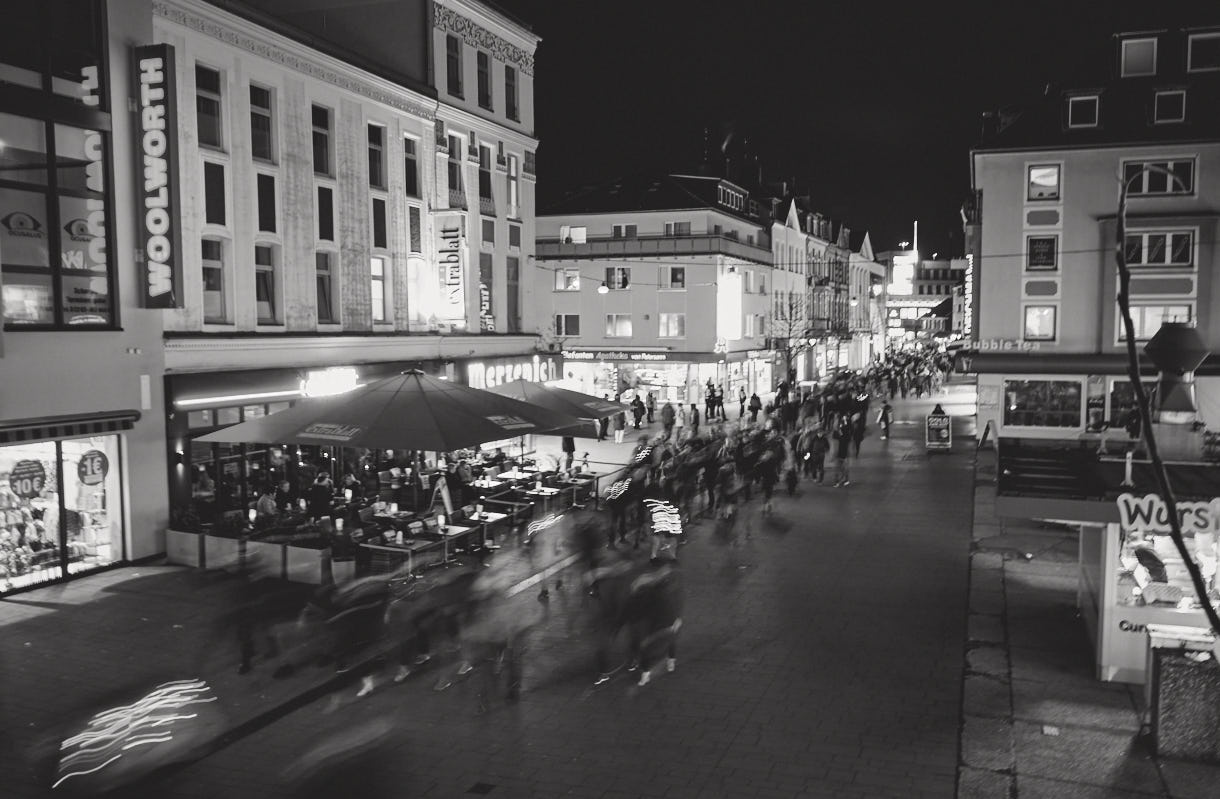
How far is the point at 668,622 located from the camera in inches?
406

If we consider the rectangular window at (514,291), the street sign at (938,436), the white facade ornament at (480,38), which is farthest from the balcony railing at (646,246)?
the street sign at (938,436)

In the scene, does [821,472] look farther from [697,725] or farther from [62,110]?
[62,110]

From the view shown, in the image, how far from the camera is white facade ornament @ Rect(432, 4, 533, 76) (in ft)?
87.6

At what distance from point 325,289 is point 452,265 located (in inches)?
173

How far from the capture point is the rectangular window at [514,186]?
30719mm

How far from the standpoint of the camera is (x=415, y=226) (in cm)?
2544

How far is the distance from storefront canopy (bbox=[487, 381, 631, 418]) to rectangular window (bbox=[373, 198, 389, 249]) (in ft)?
21.5

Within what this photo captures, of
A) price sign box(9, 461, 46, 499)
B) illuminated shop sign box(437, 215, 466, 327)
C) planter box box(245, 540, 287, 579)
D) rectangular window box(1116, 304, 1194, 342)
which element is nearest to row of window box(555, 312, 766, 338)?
rectangular window box(1116, 304, 1194, 342)

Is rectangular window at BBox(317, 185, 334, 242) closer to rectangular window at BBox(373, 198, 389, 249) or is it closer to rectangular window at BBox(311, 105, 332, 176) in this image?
rectangular window at BBox(311, 105, 332, 176)

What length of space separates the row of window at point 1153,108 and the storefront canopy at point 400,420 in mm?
24385

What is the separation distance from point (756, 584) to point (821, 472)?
36.4 feet

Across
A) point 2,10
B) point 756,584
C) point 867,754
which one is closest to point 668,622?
point 867,754

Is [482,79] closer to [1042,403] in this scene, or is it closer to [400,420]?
[400,420]

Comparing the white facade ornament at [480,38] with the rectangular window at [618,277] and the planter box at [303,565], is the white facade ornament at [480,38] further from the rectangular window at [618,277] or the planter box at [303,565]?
the planter box at [303,565]
